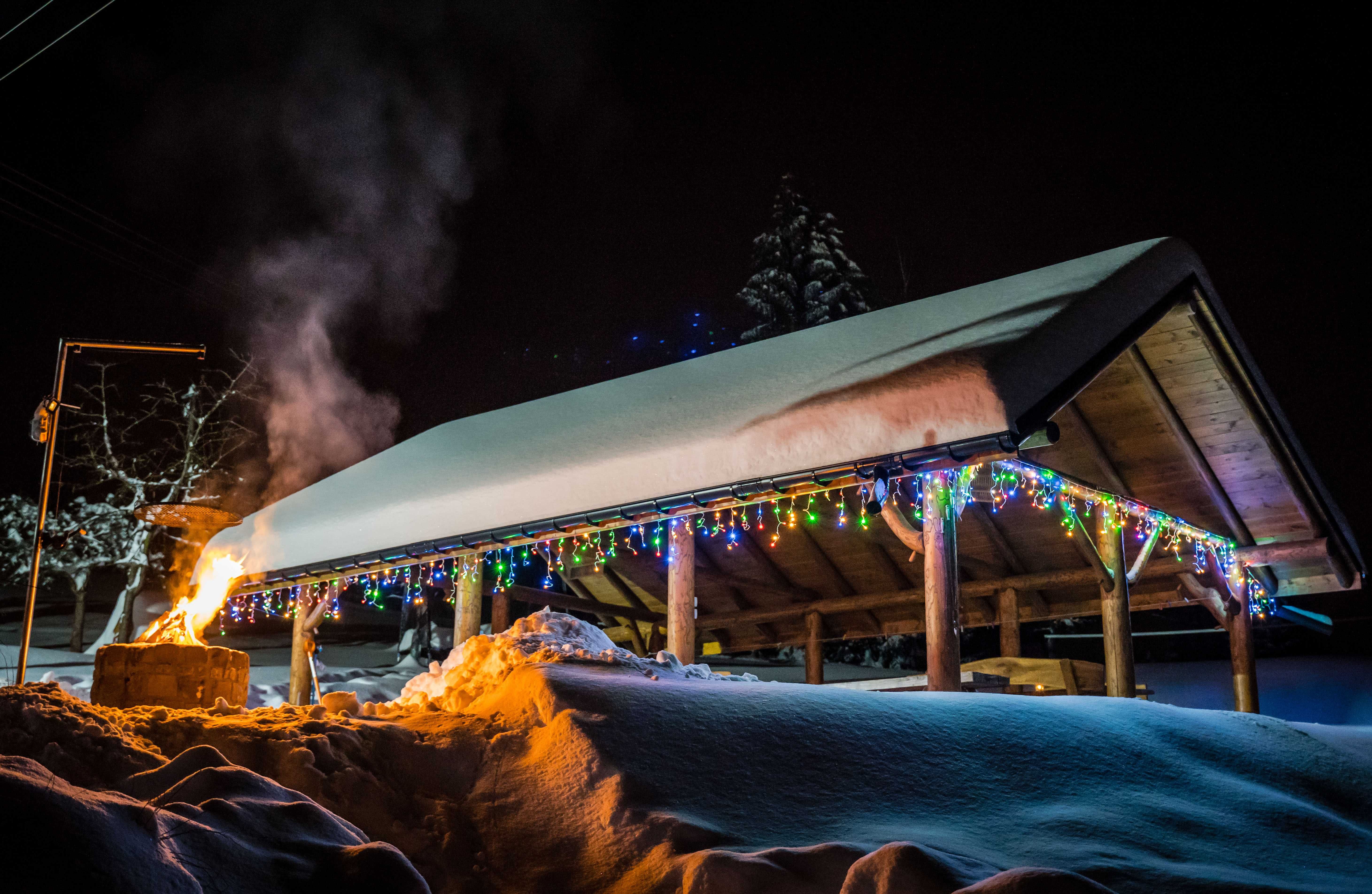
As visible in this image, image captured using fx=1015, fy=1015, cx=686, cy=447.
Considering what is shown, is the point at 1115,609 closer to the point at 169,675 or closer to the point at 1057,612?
the point at 1057,612

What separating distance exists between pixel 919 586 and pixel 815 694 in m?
7.69

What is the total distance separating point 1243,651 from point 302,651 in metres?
11.7

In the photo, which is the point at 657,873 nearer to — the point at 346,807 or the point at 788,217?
the point at 346,807

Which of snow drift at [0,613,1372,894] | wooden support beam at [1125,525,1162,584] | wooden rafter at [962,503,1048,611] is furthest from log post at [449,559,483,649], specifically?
wooden support beam at [1125,525,1162,584]

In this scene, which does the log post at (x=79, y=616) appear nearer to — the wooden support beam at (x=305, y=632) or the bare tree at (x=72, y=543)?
the bare tree at (x=72, y=543)

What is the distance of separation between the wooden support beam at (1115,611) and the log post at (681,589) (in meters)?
3.84

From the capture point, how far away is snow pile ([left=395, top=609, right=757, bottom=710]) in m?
7.20

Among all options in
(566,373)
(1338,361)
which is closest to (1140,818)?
(1338,361)

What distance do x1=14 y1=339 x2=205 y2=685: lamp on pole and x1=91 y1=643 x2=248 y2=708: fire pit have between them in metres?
1.71

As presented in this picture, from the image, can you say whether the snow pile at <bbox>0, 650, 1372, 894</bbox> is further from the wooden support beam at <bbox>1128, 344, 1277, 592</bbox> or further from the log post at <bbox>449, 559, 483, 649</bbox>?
the log post at <bbox>449, 559, 483, 649</bbox>

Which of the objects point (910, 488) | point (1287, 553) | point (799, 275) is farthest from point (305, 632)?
point (799, 275)

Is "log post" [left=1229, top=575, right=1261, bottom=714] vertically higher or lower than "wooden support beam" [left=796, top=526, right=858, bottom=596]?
lower

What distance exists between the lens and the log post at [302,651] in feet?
42.6

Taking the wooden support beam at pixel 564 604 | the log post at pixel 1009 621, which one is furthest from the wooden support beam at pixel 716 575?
the log post at pixel 1009 621
